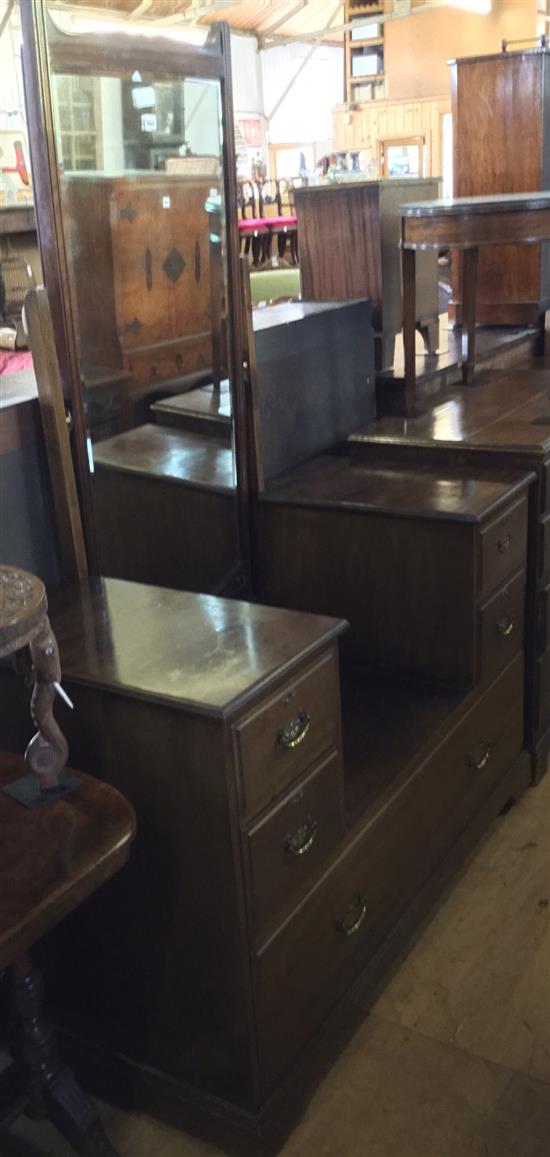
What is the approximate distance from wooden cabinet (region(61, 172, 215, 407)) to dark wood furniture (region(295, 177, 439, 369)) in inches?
29.1

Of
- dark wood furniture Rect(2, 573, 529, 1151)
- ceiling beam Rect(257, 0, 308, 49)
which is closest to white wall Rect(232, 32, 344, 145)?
ceiling beam Rect(257, 0, 308, 49)

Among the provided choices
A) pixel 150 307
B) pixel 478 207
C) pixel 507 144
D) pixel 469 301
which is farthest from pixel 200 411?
pixel 507 144

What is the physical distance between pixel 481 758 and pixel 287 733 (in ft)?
3.12

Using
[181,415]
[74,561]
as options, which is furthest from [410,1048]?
[181,415]

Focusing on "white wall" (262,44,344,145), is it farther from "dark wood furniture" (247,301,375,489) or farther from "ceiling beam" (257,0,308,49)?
"dark wood furniture" (247,301,375,489)

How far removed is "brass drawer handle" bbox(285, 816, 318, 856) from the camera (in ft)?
5.15

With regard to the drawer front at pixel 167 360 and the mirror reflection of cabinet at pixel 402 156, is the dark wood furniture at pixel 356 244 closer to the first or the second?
the drawer front at pixel 167 360

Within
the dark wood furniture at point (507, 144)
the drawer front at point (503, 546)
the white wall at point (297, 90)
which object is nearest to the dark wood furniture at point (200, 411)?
the drawer front at point (503, 546)

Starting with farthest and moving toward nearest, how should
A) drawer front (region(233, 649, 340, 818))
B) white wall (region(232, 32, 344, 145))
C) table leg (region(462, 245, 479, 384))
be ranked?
white wall (region(232, 32, 344, 145)) < table leg (region(462, 245, 479, 384)) < drawer front (region(233, 649, 340, 818))

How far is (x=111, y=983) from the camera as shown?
5.49 feet

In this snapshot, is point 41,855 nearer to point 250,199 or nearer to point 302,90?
point 250,199

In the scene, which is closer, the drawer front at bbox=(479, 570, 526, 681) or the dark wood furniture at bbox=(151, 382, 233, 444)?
the dark wood furniture at bbox=(151, 382, 233, 444)

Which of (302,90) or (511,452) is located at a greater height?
(302,90)

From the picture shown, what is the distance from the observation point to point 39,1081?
1.50 meters
